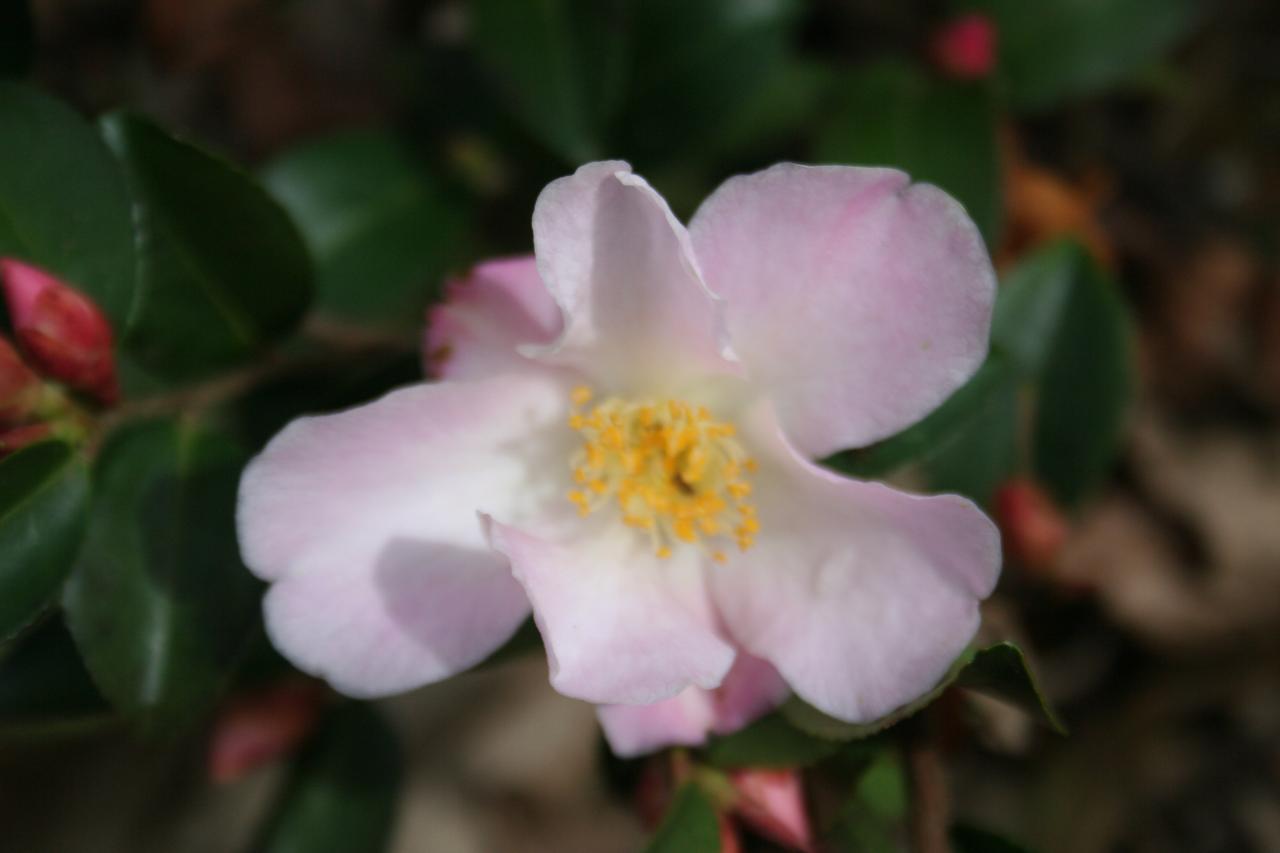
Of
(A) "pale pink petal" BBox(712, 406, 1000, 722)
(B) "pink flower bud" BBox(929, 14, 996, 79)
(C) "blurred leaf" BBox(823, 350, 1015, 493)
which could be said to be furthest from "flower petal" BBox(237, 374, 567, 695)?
(B) "pink flower bud" BBox(929, 14, 996, 79)

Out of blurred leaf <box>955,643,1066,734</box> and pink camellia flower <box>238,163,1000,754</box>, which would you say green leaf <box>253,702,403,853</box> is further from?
blurred leaf <box>955,643,1066,734</box>

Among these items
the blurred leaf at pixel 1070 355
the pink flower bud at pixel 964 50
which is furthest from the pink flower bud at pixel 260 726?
the pink flower bud at pixel 964 50

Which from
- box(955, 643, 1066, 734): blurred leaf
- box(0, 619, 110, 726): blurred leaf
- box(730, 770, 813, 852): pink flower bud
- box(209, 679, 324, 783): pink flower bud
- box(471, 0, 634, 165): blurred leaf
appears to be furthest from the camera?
box(471, 0, 634, 165): blurred leaf

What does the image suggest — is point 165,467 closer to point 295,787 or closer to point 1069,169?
point 295,787

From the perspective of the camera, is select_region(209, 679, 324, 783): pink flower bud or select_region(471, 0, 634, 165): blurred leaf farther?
select_region(471, 0, 634, 165): blurred leaf

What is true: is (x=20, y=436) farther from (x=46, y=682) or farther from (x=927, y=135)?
(x=927, y=135)


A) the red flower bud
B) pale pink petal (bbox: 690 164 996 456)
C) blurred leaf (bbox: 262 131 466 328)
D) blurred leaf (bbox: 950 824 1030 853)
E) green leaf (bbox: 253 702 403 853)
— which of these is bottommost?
green leaf (bbox: 253 702 403 853)

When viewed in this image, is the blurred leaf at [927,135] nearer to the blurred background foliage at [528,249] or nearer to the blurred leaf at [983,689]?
the blurred background foliage at [528,249]
